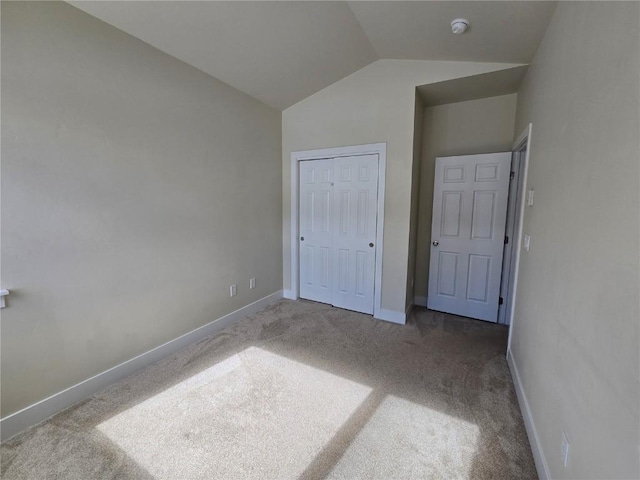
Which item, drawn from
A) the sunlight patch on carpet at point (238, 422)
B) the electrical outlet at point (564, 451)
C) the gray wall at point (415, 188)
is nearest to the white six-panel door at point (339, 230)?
the gray wall at point (415, 188)

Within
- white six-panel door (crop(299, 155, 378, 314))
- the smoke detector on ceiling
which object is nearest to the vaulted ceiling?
the smoke detector on ceiling

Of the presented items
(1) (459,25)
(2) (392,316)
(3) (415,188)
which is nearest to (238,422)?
(2) (392,316)

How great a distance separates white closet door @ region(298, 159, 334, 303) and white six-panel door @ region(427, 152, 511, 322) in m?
1.30

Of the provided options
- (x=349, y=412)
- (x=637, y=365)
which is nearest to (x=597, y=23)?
(x=637, y=365)

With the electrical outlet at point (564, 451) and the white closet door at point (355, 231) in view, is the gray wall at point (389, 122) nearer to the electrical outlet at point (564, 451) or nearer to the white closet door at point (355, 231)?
the white closet door at point (355, 231)

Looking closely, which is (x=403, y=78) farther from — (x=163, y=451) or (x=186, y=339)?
(x=163, y=451)

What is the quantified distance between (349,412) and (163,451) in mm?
1108

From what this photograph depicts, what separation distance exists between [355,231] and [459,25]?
2084 mm

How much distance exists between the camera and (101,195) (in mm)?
1961

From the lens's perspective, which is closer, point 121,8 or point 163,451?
point 163,451

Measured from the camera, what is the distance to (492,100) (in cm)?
311

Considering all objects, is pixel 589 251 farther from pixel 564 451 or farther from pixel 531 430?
pixel 531 430

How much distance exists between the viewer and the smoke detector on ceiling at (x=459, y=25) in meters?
2.00

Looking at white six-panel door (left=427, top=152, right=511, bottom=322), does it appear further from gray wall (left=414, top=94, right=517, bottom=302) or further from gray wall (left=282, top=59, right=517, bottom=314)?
gray wall (left=282, top=59, right=517, bottom=314)
